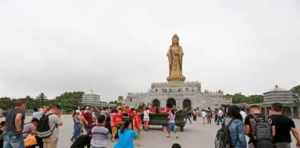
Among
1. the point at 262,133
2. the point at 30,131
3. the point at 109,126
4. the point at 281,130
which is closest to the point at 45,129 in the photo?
the point at 30,131

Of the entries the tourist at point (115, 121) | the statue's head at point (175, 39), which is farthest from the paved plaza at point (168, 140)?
the statue's head at point (175, 39)

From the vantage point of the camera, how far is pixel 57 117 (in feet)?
25.7

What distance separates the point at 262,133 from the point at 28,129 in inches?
207

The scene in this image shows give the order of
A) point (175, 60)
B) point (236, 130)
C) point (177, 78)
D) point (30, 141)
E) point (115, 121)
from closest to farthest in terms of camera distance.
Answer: point (236, 130), point (30, 141), point (115, 121), point (175, 60), point (177, 78)

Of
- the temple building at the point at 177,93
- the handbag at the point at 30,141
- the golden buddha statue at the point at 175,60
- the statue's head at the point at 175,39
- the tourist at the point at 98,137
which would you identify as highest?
the statue's head at the point at 175,39

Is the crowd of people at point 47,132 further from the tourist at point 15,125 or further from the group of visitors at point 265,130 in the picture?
the group of visitors at point 265,130

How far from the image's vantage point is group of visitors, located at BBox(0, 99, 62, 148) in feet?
22.7

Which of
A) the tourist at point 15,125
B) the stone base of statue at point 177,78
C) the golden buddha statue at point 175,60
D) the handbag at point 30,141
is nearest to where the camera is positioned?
the tourist at point 15,125

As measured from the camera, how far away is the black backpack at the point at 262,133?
6242mm

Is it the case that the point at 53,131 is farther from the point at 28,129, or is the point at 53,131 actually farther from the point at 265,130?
the point at 265,130

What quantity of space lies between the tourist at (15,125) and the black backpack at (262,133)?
179 inches

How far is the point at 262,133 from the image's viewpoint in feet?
20.6

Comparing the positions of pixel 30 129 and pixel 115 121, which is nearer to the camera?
pixel 30 129

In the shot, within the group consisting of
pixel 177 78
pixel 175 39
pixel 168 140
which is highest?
pixel 175 39
